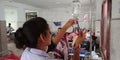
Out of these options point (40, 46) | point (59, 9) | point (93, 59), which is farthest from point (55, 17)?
point (40, 46)

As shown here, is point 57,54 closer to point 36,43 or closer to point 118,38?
point 36,43

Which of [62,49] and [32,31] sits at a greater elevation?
[32,31]

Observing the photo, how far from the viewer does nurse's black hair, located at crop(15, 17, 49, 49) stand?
86cm

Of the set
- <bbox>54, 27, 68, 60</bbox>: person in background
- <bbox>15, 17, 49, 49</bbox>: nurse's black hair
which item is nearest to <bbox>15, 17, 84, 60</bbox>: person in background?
<bbox>15, 17, 49, 49</bbox>: nurse's black hair

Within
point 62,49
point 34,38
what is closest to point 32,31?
point 34,38

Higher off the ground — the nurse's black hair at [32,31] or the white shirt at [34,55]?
the nurse's black hair at [32,31]

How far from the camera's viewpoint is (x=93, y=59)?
184 centimetres

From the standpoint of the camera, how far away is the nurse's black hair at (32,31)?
862 mm

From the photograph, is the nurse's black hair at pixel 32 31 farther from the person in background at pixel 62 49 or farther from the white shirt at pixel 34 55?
the person in background at pixel 62 49

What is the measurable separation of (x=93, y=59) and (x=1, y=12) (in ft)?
14.6

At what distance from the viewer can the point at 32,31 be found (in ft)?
2.82

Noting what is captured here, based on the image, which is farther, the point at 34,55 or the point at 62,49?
the point at 62,49

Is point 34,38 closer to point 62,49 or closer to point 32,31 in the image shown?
point 32,31

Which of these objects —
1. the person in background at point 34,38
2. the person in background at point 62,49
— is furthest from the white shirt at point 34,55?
the person in background at point 62,49
